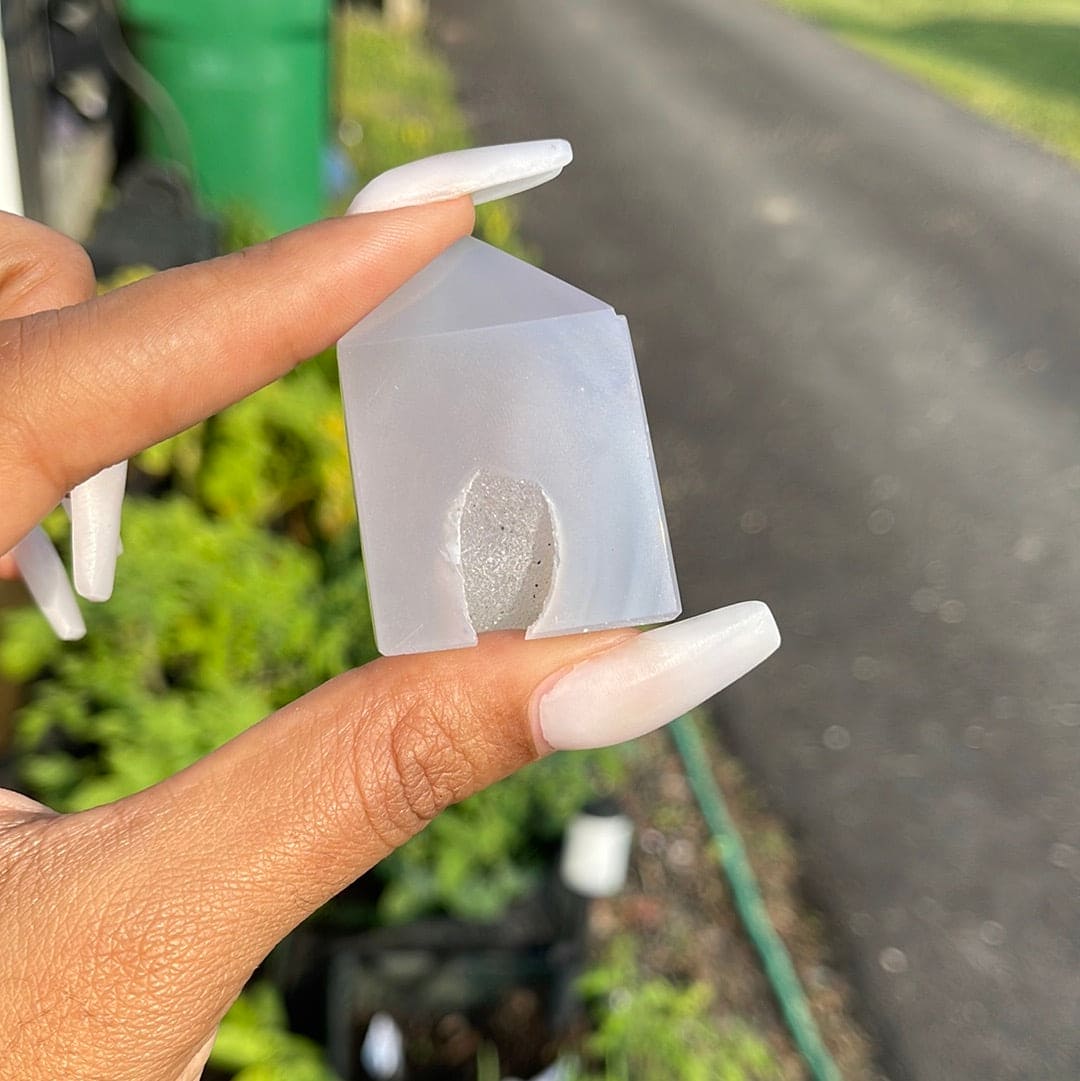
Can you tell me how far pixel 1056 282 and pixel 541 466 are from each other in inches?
253

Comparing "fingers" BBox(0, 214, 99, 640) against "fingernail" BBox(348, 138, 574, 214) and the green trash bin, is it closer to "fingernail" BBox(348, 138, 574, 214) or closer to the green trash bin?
"fingernail" BBox(348, 138, 574, 214)

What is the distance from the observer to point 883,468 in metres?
4.56

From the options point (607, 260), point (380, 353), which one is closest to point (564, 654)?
point (380, 353)

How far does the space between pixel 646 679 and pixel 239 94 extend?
409cm

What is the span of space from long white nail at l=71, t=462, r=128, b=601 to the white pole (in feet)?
7.86

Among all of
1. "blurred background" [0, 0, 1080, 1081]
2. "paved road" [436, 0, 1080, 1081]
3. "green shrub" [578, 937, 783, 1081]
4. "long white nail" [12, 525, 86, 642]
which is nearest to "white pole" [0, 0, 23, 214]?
"blurred background" [0, 0, 1080, 1081]

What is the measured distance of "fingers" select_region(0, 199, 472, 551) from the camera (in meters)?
1.09

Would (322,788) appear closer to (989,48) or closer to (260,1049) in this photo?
(260,1049)

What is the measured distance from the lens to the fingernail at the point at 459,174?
3.88 feet

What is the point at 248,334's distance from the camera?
3.90 feet

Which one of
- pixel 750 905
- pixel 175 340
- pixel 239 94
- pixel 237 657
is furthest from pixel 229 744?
pixel 239 94

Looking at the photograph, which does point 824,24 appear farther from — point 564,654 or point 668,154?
point 564,654

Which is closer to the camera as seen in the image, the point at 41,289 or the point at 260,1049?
the point at 41,289

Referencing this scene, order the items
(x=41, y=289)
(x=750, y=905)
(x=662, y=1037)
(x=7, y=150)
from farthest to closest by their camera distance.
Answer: (x=7, y=150) < (x=750, y=905) < (x=662, y=1037) < (x=41, y=289)
